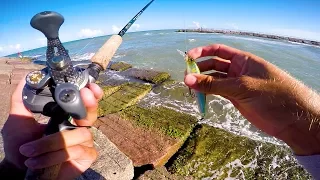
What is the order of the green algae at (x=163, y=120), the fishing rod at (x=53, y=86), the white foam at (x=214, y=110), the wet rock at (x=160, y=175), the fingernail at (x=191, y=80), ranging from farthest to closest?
the white foam at (x=214, y=110), the green algae at (x=163, y=120), the wet rock at (x=160, y=175), the fingernail at (x=191, y=80), the fishing rod at (x=53, y=86)

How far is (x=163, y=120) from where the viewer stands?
6289 mm

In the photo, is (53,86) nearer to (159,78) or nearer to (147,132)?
(147,132)

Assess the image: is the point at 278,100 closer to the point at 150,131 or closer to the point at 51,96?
the point at 51,96

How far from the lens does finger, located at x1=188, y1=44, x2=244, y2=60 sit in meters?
2.84

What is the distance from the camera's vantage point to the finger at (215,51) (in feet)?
9.30

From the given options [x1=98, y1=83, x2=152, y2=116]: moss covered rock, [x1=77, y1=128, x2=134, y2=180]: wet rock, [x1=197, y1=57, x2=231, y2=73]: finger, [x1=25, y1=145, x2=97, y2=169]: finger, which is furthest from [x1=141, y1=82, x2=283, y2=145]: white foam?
[x1=25, y1=145, x2=97, y2=169]: finger

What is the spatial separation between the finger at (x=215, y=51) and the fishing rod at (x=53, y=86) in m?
1.71

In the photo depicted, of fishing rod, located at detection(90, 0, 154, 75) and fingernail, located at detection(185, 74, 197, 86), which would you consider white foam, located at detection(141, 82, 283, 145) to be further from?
fingernail, located at detection(185, 74, 197, 86)

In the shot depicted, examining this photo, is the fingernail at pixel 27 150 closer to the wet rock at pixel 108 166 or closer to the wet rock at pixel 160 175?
the wet rock at pixel 108 166

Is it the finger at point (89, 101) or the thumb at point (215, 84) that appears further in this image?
the thumb at point (215, 84)

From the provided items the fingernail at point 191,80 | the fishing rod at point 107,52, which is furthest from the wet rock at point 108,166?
the fingernail at point 191,80

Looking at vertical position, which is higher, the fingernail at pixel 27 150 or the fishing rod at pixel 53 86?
the fishing rod at pixel 53 86

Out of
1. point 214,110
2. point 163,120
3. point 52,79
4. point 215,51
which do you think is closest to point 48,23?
point 52,79

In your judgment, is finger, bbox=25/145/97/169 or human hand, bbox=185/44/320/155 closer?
finger, bbox=25/145/97/169
